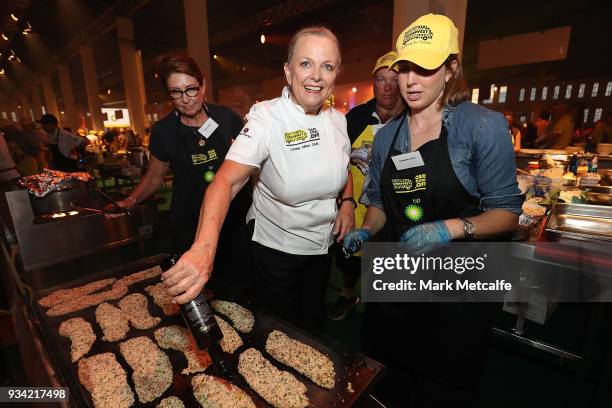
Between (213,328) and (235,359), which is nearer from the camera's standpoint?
(213,328)

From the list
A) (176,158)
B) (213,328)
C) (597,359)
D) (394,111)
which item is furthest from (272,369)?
(597,359)

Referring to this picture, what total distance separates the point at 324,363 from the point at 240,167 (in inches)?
32.1

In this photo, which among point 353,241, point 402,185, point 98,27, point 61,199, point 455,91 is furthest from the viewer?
point 98,27

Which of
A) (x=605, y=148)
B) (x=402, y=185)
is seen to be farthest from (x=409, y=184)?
(x=605, y=148)

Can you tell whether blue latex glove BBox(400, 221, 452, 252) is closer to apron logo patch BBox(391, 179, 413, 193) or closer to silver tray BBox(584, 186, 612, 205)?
apron logo patch BBox(391, 179, 413, 193)

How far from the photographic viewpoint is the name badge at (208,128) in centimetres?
220

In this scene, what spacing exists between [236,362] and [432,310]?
0.90 metres

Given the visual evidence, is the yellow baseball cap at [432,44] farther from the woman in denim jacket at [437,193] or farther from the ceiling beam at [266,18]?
the ceiling beam at [266,18]

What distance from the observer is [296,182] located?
4.82 ft

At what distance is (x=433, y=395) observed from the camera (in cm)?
156

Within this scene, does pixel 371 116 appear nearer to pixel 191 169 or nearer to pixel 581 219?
pixel 191 169

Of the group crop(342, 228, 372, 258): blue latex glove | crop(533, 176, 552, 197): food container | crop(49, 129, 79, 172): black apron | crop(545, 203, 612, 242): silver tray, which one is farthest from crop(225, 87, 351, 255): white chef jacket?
crop(49, 129, 79, 172): black apron

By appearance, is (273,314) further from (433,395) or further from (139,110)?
(139,110)

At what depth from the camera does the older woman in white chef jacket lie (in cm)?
135
